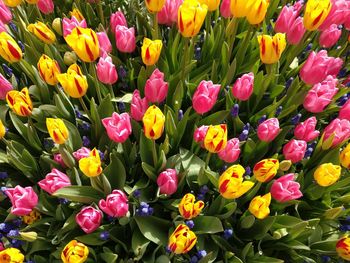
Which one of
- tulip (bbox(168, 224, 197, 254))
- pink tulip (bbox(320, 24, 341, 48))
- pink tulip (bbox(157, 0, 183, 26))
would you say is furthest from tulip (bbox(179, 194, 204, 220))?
pink tulip (bbox(320, 24, 341, 48))

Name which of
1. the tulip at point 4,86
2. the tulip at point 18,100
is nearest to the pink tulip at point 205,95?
the tulip at point 18,100

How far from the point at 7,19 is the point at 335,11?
156 centimetres

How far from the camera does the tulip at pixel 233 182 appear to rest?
1449 millimetres

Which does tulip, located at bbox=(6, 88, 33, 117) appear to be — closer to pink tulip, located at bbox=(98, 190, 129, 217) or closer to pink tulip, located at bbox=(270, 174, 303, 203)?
pink tulip, located at bbox=(98, 190, 129, 217)

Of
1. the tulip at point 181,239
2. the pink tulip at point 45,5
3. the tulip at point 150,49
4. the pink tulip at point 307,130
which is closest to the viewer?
the tulip at point 181,239

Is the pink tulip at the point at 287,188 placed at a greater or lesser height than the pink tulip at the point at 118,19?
lesser

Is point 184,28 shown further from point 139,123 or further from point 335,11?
point 335,11

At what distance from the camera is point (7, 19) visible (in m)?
2.07

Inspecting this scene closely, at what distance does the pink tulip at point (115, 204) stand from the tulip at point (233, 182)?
1.20ft

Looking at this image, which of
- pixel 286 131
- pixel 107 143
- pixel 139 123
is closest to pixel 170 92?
pixel 139 123

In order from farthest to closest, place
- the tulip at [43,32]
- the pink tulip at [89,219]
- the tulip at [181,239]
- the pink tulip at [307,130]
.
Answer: the tulip at [43,32] < the pink tulip at [307,130] < the pink tulip at [89,219] < the tulip at [181,239]

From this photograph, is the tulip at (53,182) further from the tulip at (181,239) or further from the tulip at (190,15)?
the tulip at (190,15)

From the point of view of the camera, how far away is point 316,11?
1.69 meters

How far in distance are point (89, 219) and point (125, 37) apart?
2.73ft
